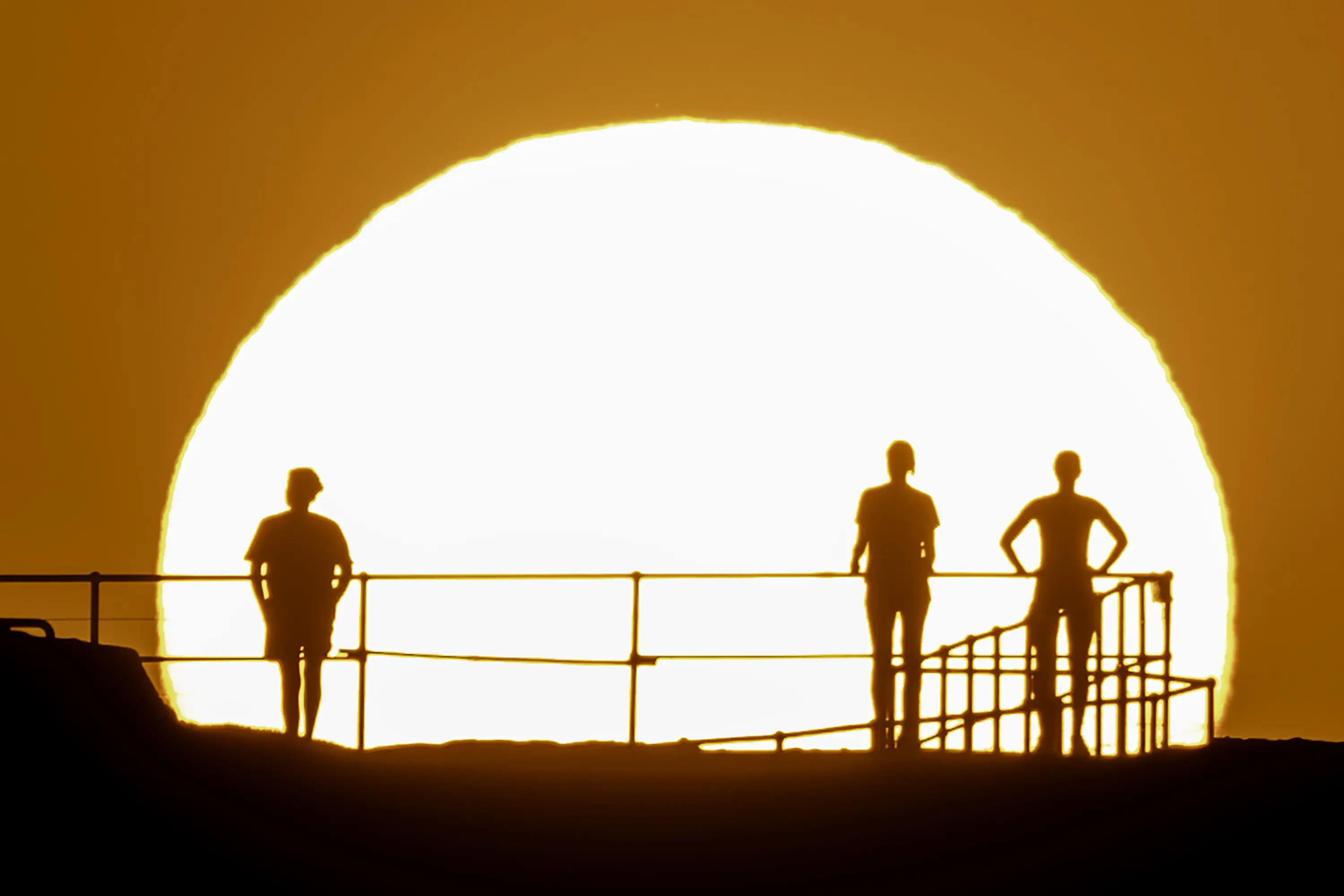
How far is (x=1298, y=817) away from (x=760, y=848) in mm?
2693

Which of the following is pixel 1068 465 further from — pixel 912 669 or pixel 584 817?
pixel 584 817

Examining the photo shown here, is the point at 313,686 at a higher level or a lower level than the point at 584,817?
higher

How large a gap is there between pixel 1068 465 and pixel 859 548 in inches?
53.3

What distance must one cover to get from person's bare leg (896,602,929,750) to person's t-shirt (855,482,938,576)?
0.29 meters

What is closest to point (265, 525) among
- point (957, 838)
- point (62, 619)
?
point (62, 619)

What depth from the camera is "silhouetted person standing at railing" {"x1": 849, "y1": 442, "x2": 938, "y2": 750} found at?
40.1ft

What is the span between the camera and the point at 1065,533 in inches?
478

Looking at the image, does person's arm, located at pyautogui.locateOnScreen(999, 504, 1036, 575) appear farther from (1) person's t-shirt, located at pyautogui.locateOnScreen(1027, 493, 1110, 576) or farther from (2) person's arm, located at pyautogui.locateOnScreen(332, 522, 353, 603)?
(2) person's arm, located at pyautogui.locateOnScreen(332, 522, 353, 603)

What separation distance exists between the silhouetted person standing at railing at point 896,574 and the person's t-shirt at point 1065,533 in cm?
67

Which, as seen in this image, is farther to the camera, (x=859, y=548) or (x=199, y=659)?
(x=199, y=659)

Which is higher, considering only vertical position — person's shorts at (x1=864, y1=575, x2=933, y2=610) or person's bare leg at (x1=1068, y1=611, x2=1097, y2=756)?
person's shorts at (x1=864, y1=575, x2=933, y2=610)

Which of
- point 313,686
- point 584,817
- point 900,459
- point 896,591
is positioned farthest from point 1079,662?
point 313,686

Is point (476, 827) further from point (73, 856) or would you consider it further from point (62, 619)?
point (62, 619)

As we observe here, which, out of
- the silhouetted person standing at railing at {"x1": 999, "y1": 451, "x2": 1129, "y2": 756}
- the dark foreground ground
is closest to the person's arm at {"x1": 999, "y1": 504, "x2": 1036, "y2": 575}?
the silhouetted person standing at railing at {"x1": 999, "y1": 451, "x2": 1129, "y2": 756}
